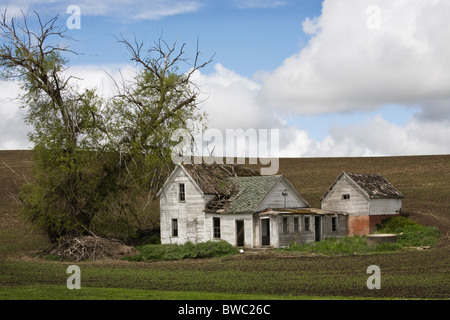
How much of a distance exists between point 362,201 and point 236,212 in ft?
35.8

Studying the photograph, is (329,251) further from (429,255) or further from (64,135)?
(64,135)

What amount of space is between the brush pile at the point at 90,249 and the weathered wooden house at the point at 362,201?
16.9 meters

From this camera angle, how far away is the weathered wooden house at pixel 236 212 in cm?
4019

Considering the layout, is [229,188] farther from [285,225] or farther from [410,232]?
[410,232]

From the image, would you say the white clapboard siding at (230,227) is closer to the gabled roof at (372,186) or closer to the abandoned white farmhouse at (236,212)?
the abandoned white farmhouse at (236,212)

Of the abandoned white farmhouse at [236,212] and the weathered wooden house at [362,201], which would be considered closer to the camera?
the abandoned white farmhouse at [236,212]

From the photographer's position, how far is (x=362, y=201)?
151 ft

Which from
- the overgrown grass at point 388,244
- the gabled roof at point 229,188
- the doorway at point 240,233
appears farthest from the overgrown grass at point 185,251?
the overgrown grass at point 388,244

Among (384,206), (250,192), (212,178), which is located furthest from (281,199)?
(384,206)

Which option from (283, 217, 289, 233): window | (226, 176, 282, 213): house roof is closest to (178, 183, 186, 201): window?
(226, 176, 282, 213): house roof

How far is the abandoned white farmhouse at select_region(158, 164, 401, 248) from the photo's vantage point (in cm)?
4019
